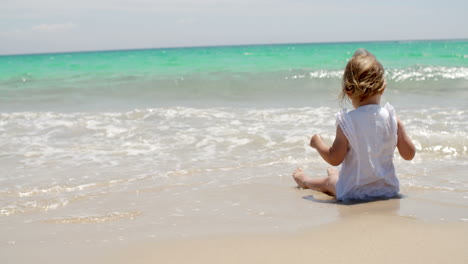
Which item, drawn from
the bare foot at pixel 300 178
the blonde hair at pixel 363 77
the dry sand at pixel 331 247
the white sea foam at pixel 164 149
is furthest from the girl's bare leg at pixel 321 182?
the dry sand at pixel 331 247

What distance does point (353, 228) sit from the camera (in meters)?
2.72

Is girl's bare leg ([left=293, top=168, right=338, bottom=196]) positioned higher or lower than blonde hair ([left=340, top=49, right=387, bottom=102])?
lower

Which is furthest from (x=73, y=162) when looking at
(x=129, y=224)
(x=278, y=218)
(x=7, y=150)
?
(x=278, y=218)

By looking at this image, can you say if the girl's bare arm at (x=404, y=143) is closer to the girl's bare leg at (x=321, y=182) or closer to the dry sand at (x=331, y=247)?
the girl's bare leg at (x=321, y=182)

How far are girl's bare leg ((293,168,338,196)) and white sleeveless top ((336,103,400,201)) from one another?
0.16m

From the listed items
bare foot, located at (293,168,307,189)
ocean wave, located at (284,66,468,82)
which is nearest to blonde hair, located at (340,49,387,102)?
bare foot, located at (293,168,307,189)

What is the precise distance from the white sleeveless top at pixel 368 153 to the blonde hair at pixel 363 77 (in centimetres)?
11

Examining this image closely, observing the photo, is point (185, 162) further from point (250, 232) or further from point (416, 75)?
point (416, 75)

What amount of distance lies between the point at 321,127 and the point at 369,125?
321 cm

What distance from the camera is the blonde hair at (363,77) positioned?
3.23 m

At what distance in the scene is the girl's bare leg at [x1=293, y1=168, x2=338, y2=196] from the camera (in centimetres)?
364

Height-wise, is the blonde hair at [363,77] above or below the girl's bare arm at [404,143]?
above

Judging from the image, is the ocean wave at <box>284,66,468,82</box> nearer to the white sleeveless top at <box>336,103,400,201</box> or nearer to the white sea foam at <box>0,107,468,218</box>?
the white sea foam at <box>0,107,468,218</box>

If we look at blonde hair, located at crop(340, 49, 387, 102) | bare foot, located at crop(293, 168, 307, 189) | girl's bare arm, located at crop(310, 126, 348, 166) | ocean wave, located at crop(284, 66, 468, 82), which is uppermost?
blonde hair, located at crop(340, 49, 387, 102)
